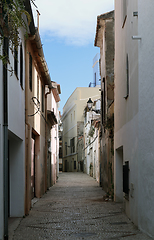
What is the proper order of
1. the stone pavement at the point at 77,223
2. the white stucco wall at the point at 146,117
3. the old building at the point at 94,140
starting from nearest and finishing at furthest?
the white stucco wall at the point at 146,117 → the stone pavement at the point at 77,223 → the old building at the point at 94,140

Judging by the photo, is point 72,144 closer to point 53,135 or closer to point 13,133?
point 53,135

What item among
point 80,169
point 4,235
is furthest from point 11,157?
point 80,169

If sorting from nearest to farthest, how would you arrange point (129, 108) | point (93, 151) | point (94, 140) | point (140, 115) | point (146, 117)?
point (146, 117) → point (140, 115) → point (129, 108) → point (94, 140) → point (93, 151)

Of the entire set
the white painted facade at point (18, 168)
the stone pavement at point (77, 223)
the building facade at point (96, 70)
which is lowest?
the stone pavement at point (77, 223)

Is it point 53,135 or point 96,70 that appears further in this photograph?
point 96,70

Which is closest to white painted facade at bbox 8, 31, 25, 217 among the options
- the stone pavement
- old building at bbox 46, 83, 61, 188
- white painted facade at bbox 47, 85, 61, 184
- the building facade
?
the stone pavement

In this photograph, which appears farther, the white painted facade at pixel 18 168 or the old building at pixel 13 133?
the white painted facade at pixel 18 168

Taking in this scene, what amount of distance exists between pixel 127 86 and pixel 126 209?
136 inches

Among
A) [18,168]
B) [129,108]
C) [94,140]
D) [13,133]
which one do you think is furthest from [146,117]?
[94,140]

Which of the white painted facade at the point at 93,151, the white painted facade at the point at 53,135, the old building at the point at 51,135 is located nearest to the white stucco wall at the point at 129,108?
the old building at the point at 51,135

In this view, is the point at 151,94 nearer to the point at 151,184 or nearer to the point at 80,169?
the point at 151,184

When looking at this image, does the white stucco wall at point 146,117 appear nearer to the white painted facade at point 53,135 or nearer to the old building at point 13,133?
the old building at point 13,133

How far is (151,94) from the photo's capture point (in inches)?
293

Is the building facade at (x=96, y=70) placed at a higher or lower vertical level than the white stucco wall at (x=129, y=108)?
higher
